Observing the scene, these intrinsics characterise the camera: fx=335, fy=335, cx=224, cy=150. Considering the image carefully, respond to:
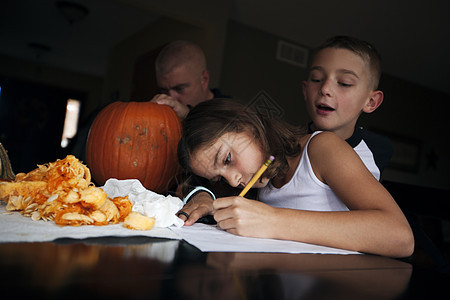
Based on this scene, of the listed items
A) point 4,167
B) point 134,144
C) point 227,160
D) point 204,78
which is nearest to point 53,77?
point 204,78

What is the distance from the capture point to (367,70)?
1.17 m

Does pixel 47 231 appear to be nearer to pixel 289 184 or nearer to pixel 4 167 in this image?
pixel 4 167

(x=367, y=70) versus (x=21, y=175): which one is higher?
(x=367, y=70)

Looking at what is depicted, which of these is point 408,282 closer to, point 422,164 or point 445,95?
point 422,164

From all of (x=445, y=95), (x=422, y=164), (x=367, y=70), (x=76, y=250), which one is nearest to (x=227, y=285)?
(x=76, y=250)

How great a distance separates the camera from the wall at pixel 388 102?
365 cm

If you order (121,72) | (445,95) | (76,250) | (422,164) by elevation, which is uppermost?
(445,95)

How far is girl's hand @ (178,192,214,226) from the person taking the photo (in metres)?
0.70

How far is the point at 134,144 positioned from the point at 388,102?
15.9 ft

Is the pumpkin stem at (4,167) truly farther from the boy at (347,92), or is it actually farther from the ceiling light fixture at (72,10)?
the ceiling light fixture at (72,10)

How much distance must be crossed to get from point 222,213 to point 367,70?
0.82m

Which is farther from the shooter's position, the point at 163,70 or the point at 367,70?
the point at 163,70

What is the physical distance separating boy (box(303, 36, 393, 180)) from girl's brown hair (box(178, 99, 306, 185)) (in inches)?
7.3

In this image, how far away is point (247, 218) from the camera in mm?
624
